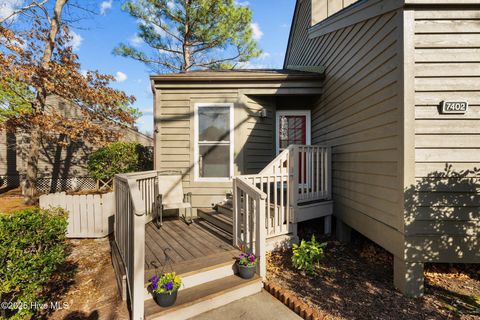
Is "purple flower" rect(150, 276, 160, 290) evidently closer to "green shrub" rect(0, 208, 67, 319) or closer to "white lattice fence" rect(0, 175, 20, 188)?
"green shrub" rect(0, 208, 67, 319)

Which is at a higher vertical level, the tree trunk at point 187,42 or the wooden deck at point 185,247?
the tree trunk at point 187,42

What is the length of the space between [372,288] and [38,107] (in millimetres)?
10161

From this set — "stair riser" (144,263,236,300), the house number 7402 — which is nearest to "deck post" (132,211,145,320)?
"stair riser" (144,263,236,300)

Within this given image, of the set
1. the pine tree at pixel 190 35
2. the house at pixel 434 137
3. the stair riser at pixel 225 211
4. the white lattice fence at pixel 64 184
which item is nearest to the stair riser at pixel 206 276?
the stair riser at pixel 225 211

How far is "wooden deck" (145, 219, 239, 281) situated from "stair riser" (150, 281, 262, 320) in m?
0.37

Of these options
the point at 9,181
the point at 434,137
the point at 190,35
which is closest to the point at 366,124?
the point at 434,137

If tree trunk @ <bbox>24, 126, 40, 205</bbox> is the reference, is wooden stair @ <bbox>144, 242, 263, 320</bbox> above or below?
below

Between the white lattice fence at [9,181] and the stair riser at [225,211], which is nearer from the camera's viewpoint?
the stair riser at [225,211]

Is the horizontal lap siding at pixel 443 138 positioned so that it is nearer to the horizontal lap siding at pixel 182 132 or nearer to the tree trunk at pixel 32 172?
the horizontal lap siding at pixel 182 132

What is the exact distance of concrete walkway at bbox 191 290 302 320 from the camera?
2287 mm

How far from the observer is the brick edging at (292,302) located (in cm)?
222

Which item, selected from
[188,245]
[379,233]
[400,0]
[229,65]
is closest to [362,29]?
[400,0]

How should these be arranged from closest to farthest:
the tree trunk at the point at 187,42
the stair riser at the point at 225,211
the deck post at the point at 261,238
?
the deck post at the point at 261,238, the stair riser at the point at 225,211, the tree trunk at the point at 187,42

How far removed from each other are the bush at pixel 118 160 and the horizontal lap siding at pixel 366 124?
234 inches
